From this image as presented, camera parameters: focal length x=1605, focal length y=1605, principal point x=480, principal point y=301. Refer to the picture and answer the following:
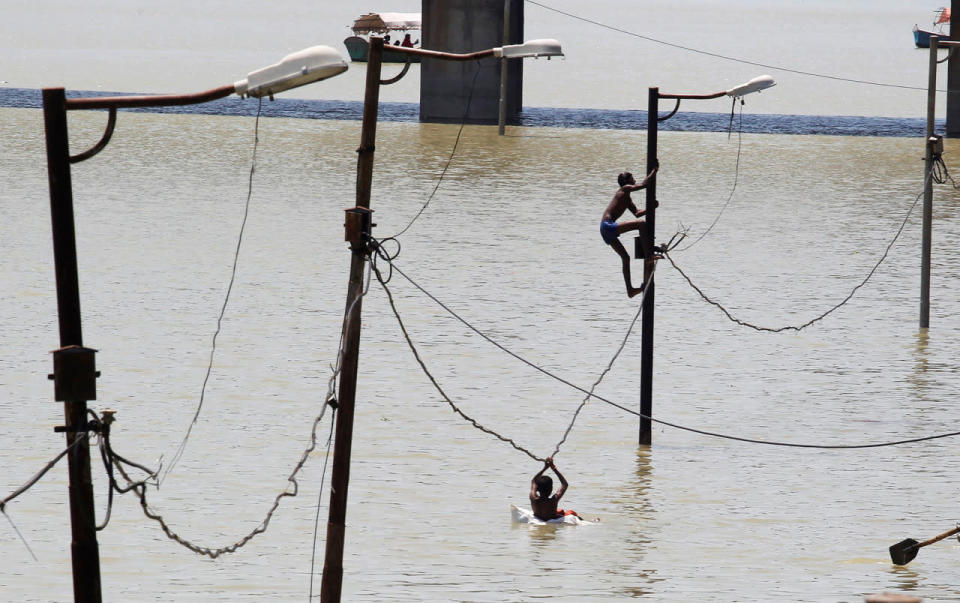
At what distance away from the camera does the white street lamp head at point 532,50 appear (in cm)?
1085

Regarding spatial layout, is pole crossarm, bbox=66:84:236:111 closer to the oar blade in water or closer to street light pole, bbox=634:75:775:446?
the oar blade in water

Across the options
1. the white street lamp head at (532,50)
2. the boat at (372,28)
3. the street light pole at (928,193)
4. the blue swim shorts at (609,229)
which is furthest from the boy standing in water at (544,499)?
the boat at (372,28)

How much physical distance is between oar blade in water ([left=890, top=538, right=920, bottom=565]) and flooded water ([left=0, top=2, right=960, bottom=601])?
0.13 metres

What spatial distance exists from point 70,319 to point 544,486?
16.7 feet

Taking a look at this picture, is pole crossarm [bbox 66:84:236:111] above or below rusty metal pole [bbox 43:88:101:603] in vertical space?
above

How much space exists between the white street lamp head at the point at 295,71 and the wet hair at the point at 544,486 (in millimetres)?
4801

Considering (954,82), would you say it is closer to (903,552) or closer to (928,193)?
(928,193)

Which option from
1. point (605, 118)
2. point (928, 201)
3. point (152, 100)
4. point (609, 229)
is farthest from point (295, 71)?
point (605, 118)

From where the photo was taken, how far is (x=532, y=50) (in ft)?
35.9

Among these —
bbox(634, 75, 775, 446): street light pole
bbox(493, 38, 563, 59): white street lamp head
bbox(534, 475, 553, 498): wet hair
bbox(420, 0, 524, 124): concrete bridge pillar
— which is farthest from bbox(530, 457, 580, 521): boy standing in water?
bbox(420, 0, 524, 124): concrete bridge pillar

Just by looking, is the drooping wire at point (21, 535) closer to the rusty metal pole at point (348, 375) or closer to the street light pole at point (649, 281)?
the rusty metal pole at point (348, 375)

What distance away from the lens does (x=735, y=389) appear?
18766 mm

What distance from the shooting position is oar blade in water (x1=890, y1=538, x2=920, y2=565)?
12086mm

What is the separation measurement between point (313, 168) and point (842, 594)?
3479 centimetres
